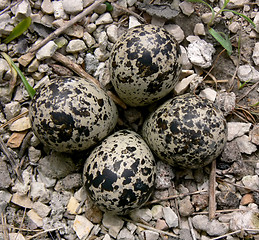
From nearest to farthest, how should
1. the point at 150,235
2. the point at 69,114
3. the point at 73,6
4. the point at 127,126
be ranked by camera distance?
the point at 69,114
the point at 150,235
the point at 73,6
the point at 127,126

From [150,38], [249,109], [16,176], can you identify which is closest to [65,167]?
[16,176]

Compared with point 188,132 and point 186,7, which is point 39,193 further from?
point 186,7

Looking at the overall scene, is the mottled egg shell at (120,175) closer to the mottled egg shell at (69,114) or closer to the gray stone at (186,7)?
the mottled egg shell at (69,114)

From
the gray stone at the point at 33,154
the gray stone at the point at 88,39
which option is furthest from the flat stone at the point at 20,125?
the gray stone at the point at 88,39

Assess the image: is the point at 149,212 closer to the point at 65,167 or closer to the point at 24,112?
the point at 65,167

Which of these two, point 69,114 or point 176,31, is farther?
point 176,31

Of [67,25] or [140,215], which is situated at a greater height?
[67,25]

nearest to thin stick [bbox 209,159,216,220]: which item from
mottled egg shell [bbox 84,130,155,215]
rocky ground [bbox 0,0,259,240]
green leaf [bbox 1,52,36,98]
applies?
rocky ground [bbox 0,0,259,240]

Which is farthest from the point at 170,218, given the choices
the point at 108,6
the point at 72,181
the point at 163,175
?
the point at 108,6
